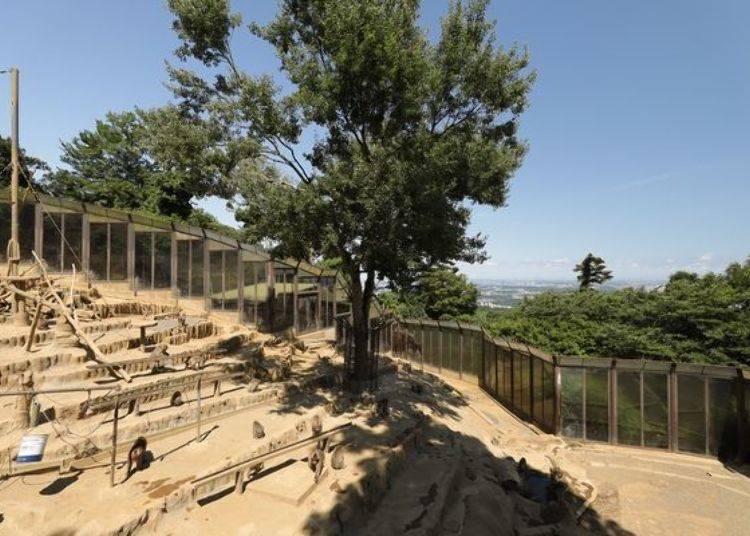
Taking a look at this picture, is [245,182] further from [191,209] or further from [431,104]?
[191,209]

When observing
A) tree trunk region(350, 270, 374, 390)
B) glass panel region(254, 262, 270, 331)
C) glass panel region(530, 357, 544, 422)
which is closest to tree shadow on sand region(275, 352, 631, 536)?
tree trunk region(350, 270, 374, 390)

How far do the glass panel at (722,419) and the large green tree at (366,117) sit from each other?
784cm

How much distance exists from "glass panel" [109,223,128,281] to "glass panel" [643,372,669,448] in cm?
1966

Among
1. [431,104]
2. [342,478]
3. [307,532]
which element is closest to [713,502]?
[342,478]

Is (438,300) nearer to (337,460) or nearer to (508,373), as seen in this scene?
(508,373)

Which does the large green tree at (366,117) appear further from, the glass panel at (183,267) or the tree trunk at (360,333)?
the glass panel at (183,267)

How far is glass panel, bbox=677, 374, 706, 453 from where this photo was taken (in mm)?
11516

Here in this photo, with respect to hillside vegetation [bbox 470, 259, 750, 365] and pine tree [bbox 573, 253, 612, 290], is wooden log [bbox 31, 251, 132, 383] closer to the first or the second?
hillside vegetation [bbox 470, 259, 750, 365]

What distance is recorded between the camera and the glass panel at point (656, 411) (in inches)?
465

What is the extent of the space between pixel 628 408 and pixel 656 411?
69 cm

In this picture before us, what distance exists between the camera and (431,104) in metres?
11.7

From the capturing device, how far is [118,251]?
18.1 metres

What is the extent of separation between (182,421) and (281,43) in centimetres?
965

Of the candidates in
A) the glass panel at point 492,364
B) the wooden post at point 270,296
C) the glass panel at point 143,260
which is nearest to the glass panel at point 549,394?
the glass panel at point 492,364
